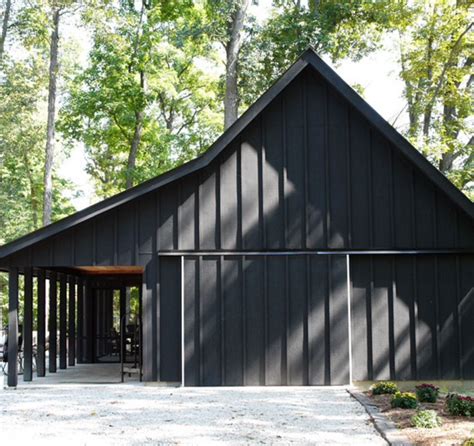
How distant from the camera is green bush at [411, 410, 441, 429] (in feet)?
31.7

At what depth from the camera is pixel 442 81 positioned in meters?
27.9

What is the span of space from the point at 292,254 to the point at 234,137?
247 cm

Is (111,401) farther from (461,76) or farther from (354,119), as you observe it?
(461,76)

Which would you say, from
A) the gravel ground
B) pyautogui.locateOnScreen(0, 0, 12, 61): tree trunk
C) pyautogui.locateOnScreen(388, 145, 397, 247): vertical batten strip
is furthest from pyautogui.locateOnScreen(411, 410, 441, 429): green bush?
pyautogui.locateOnScreen(0, 0, 12, 61): tree trunk

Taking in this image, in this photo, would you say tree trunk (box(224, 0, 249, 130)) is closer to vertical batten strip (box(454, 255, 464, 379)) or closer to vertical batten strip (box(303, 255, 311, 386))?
vertical batten strip (box(303, 255, 311, 386))

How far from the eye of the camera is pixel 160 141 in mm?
33406

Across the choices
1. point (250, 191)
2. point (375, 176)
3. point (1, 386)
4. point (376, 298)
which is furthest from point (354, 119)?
point (1, 386)

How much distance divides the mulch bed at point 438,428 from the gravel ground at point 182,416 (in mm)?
379

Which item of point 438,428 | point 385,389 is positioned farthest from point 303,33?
point 438,428

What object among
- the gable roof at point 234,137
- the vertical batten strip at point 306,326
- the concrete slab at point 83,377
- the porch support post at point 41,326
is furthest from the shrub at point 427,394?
the porch support post at point 41,326

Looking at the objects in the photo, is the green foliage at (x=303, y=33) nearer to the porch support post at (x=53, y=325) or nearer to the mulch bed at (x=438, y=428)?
the porch support post at (x=53, y=325)

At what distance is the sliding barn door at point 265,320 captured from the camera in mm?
15273

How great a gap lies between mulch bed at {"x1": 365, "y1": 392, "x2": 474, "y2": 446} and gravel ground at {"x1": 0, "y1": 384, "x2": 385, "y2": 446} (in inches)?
14.9

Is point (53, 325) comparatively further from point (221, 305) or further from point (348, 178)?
point (348, 178)
